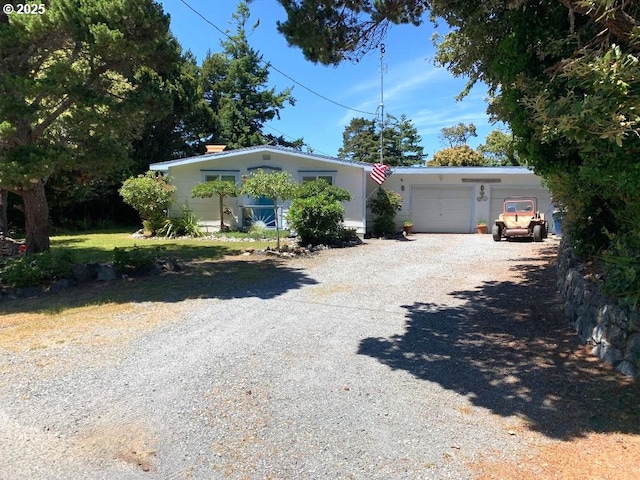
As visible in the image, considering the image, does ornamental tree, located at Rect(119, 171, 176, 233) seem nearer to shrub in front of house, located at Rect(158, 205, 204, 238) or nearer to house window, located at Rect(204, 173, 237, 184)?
shrub in front of house, located at Rect(158, 205, 204, 238)

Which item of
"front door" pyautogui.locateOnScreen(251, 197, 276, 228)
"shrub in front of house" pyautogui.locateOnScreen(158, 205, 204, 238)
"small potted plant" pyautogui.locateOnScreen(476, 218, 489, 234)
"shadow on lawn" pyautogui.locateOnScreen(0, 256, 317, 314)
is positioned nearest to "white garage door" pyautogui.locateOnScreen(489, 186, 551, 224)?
"small potted plant" pyautogui.locateOnScreen(476, 218, 489, 234)

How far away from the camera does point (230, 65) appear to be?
36.0 m

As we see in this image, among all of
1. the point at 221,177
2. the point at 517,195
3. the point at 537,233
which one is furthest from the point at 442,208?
the point at 221,177

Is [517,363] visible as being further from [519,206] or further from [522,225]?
[519,206]

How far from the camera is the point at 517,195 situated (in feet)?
67.9

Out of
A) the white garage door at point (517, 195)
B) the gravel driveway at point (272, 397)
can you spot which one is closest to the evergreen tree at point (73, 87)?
the gravel driveway at point (272, 397)

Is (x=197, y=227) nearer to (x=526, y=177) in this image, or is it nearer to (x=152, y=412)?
(x=526, y=177)

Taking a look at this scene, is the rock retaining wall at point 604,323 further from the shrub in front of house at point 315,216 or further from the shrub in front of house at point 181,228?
the shrub in front of house at point 181,228

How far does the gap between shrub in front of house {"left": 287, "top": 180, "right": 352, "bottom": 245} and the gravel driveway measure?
7298 millimetres

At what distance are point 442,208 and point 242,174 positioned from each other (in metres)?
9.08

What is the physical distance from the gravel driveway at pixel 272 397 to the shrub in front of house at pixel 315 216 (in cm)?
730

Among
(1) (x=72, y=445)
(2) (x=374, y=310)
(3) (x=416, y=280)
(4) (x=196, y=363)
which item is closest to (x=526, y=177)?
(3) (x=416, y=280)

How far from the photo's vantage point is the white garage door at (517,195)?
66.8 ft
